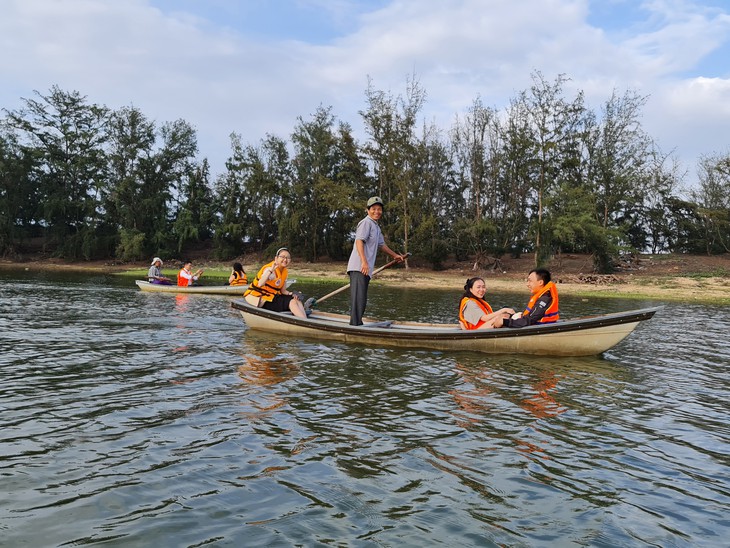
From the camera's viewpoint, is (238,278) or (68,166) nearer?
(238,278)

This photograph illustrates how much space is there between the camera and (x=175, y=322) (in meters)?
13.8

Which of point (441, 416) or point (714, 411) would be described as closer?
point (441, 416)

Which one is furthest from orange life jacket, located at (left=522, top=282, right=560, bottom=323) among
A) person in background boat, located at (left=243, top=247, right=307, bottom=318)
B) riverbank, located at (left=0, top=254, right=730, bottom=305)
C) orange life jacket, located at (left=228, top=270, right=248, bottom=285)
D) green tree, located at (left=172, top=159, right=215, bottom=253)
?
green tree, located at (left=172, top=159, right=215, bottom=253)

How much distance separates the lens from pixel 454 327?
444 inches

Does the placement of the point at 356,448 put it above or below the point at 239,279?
below

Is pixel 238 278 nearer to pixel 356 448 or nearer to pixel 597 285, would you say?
pixel 356 448

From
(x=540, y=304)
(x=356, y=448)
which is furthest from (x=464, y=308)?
(x=356, y=448)

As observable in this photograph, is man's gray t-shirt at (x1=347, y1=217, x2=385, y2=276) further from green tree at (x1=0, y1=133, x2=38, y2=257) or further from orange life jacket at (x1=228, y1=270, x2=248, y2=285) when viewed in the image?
green tree at (x1=0, y1=133, x2=38, y2=257)

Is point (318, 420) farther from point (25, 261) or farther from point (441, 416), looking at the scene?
point (25, 261)

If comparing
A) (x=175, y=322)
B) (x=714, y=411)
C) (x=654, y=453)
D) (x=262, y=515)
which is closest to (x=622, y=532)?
(x=654, y=453)

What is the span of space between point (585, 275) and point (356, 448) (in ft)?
96.1

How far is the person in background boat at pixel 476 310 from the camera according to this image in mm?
10438

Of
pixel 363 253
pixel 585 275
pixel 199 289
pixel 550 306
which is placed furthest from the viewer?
pixel 585 275

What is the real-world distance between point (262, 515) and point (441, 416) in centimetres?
289
